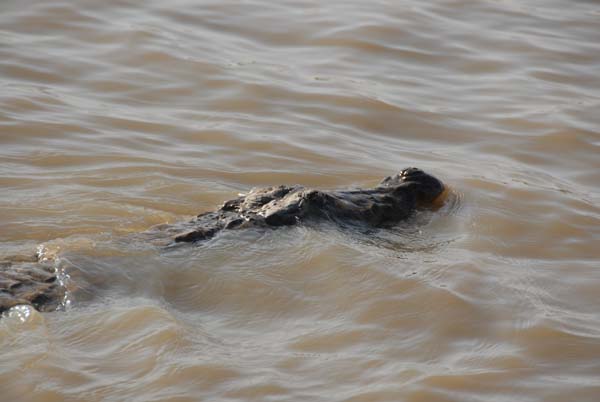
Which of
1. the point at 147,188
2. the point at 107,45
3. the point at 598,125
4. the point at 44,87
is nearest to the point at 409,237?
the point at 147,188

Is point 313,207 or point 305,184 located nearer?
point 313,207

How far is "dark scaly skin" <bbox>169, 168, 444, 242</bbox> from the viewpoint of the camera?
4.89 m

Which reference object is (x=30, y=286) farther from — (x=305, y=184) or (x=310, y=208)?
(x=305, y=184)

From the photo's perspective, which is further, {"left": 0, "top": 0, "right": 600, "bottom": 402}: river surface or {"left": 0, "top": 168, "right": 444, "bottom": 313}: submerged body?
{"left": 0, "top": 168, "right": 444, "bottom": 313}: submerged body

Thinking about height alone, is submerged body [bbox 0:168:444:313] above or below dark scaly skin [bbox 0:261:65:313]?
above

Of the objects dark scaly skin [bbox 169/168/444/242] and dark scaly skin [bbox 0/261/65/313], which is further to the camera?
dark scaly skin [bbox 169/168/444/242]

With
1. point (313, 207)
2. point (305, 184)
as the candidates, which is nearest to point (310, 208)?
point (313, 207)

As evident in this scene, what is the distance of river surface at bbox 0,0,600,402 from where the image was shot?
12.8 ft

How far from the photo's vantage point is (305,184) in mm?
6113

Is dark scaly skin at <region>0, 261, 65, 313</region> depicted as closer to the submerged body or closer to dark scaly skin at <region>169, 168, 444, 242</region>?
the submerged body

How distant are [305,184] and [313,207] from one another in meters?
1.08

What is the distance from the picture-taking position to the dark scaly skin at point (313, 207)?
193 inches

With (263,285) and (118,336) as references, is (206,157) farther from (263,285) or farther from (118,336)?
(118,336)

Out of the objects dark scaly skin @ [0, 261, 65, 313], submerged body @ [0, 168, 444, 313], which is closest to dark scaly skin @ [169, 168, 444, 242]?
submerged body @ [0, 168, 444, 313]
